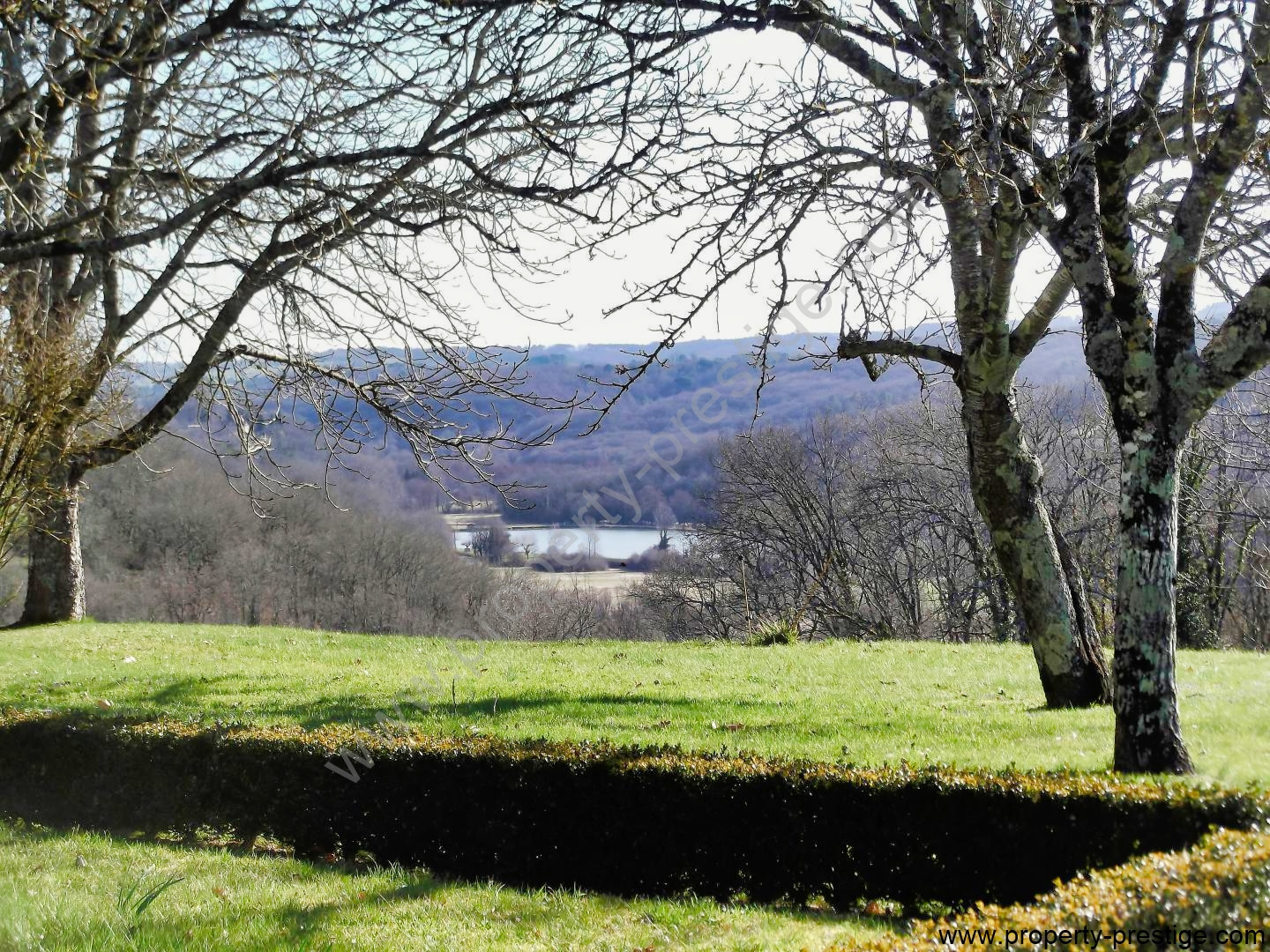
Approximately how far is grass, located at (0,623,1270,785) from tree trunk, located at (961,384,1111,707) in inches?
19.7

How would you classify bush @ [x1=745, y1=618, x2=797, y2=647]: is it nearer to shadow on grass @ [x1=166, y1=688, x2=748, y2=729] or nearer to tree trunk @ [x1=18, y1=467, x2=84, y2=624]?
shadow on grass @ [x1=166, y1=688, x2=748, y2=729]

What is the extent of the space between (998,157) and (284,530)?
51956 mm

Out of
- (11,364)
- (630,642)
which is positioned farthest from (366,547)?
(11,364)

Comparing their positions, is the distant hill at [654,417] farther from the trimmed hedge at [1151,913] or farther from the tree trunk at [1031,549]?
the trimmed hedge at [1151,913]

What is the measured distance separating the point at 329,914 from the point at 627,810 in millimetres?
1790

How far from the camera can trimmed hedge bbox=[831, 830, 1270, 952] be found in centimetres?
265

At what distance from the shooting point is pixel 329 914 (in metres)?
4.88

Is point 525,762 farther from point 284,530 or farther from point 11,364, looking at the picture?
point 284,530

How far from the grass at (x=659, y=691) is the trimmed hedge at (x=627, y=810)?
3.81 ft

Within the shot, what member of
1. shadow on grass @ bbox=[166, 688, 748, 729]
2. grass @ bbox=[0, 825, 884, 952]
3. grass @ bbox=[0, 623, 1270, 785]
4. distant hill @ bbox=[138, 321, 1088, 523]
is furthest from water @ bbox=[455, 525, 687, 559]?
grass @ bbox=[0, 825, 884, 952]

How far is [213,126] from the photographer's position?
939 cm

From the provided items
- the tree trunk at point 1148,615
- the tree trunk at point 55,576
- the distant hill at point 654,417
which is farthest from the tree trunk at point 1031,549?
the tree trunk at point 55,576

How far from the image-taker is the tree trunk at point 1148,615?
5.89 meters

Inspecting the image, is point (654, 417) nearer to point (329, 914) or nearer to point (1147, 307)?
point (1147, 307)
